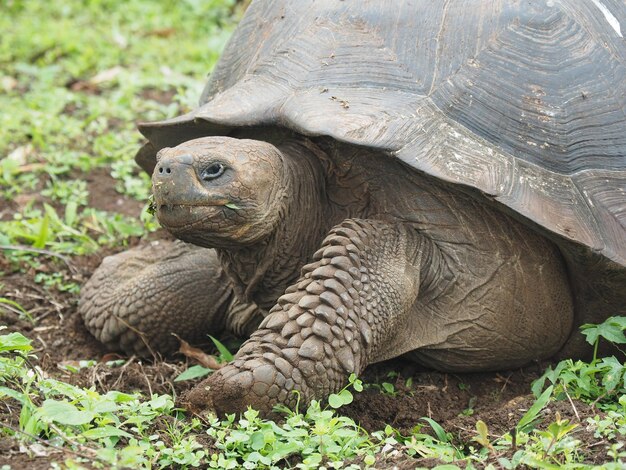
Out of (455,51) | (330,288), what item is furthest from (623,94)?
(330,288)

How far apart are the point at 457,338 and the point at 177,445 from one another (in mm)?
1409

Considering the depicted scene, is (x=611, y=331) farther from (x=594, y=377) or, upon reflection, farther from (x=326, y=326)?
(x=326, y=326)

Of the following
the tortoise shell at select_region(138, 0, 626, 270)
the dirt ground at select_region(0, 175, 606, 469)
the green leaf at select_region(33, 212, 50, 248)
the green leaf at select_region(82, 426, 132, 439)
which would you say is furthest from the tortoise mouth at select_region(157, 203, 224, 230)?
the green leaf at select_region(33, 212, 50, 248)

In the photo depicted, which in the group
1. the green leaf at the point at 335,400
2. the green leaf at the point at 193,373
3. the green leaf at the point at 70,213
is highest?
the green leaf at the point at 335,400

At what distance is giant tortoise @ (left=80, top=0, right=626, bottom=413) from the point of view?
11.6ft

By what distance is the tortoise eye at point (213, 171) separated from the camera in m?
3.54

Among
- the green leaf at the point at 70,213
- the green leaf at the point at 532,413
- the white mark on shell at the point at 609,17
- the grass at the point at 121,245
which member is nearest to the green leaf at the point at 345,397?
the grass at the point at 121,245

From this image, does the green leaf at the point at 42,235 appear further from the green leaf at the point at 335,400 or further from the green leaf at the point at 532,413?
the green leaf at the point at 532,413

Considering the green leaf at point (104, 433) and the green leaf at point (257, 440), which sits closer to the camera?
the green leaf at point (104, 433)

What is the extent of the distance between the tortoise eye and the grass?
0.83 meters

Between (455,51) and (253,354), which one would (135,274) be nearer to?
(253,354)

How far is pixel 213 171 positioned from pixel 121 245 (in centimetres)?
199

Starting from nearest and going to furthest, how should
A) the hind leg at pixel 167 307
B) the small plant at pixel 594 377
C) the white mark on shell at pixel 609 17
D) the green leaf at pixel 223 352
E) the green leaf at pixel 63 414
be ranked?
the green leaf at pixel 63 414, the small plant at pixel 594 377, the white mark on shell at pixel 609 17, the green leaf at pixel 223 352, the hind leg at pixel 167 307

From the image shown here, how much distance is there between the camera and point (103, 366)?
424 centimetres
